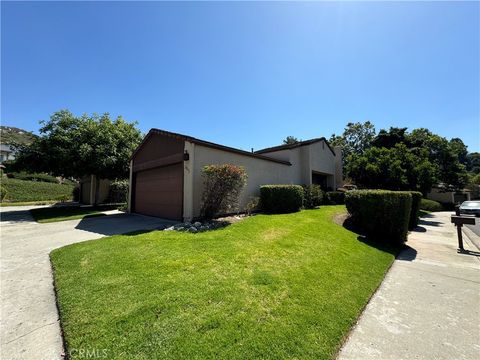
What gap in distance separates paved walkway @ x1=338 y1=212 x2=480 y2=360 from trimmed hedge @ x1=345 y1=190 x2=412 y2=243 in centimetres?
202

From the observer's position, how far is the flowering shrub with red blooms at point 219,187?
9.40m

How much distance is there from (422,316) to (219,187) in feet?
23.9

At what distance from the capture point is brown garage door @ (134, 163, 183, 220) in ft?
35.6

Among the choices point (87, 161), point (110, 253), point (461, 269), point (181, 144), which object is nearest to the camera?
point (110, 253)

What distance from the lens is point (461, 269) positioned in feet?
20.7

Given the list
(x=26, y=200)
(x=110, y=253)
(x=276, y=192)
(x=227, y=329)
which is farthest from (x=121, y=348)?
(x=26, y=200)

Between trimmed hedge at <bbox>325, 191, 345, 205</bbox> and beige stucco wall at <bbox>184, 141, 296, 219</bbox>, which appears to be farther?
trimmed hedge at <bbox>325, 191, 345, 205</bbox>

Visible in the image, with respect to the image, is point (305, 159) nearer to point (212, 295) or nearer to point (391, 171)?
point (391, 171)

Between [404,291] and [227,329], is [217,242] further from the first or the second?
[404,291]

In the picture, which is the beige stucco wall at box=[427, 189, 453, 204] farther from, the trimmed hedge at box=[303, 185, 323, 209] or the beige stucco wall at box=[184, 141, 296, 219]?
the beige stucco wall at box=[184, 141, 296, 219]

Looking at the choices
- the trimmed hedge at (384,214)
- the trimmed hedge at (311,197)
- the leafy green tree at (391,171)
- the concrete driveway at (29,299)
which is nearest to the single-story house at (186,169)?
the trimmed hedge at (311,197)

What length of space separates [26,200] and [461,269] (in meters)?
38.2

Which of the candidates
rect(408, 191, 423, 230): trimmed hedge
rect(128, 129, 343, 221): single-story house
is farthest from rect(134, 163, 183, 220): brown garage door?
rect(408, 191, 423, 230): trimmed hedge

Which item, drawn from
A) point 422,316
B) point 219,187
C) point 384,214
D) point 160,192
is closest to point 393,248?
point 384,214
